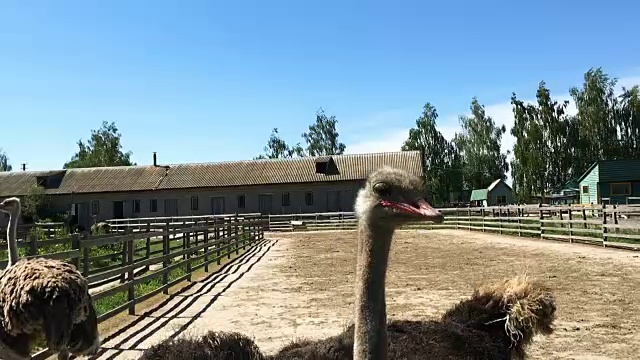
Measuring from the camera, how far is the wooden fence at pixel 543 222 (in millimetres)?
17047

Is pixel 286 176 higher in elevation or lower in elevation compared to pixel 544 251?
higher

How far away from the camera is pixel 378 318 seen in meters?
2.78

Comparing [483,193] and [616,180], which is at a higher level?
[616,180]

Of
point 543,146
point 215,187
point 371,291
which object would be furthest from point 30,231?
point 543,146

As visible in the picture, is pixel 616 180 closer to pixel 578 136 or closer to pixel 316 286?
pixel 578 136

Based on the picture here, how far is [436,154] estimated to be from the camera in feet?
207

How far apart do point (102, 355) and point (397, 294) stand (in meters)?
4.97

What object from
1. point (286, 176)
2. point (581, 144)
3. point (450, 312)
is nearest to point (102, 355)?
point (450, 312)

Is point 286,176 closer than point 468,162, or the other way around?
point 286,176

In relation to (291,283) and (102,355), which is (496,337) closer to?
(102,355)

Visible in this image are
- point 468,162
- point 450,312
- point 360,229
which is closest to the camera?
point 360,229

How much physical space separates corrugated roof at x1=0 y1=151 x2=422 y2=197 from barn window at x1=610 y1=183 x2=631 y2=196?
13.3 m

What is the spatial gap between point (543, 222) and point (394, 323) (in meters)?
19.4

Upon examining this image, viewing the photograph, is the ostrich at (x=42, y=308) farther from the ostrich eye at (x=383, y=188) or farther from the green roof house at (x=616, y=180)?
the green roof house at (x=616, y=180)
